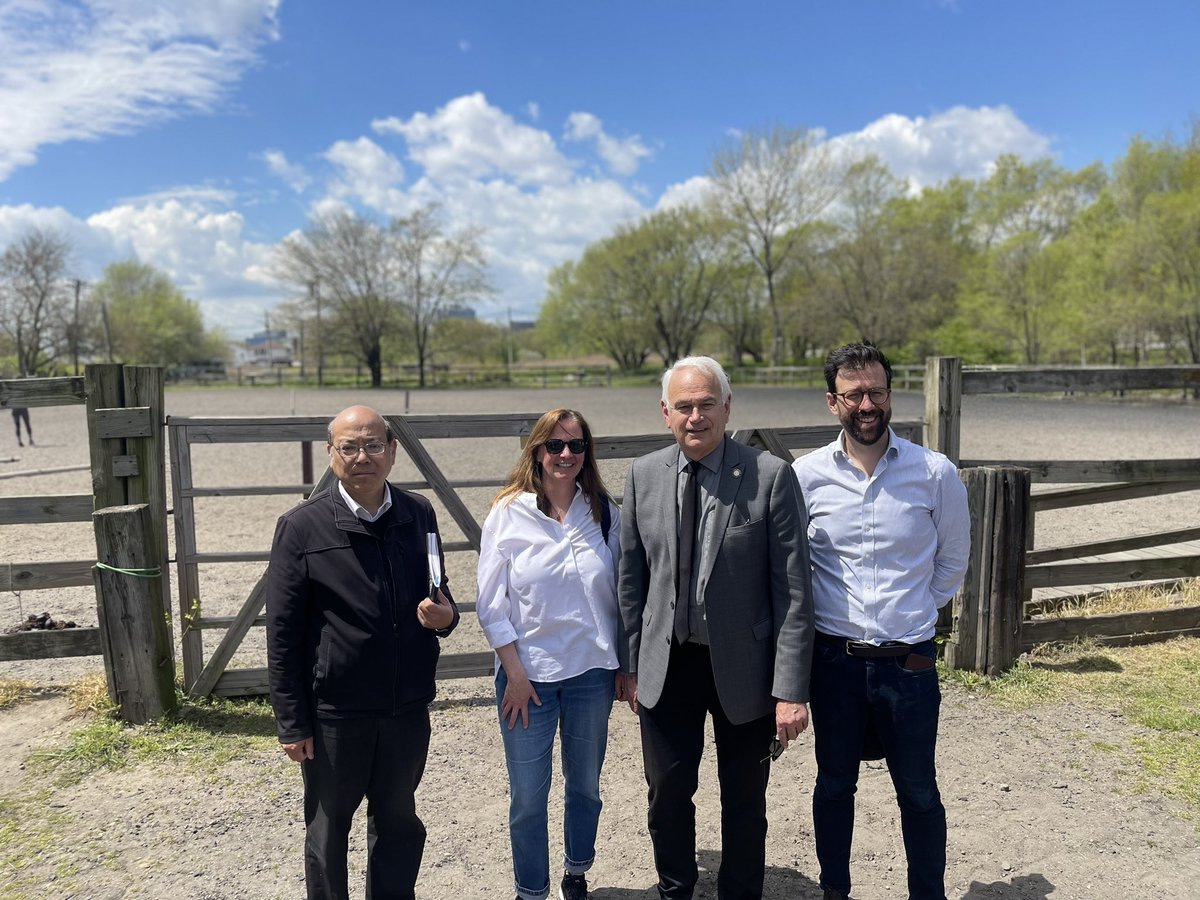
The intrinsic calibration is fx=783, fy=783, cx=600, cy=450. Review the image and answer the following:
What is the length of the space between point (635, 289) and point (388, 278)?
614 inches

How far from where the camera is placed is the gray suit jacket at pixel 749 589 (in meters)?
2.37

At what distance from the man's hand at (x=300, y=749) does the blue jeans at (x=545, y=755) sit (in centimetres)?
60

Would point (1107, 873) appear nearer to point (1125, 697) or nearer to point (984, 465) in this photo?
point (1125, 697)

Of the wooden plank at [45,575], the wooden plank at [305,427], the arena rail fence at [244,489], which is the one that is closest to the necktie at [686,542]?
the arena rail fence at [244,489]

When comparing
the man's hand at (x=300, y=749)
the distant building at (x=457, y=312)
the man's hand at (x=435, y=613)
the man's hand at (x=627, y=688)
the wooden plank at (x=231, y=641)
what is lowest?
the wooden plank at (x=231, y=641)

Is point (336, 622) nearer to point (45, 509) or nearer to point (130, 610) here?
point (130, 610)

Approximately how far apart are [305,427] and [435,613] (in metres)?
2.38

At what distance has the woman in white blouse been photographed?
8.43ft

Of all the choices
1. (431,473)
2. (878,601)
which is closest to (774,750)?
(878,601)

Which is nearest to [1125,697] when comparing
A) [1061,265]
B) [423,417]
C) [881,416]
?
[881,416]

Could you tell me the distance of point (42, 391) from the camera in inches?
169

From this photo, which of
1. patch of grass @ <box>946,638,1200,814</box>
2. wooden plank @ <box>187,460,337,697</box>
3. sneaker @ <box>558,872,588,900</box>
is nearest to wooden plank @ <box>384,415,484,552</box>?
wooden plank @ <box>187,460,337,697</box>

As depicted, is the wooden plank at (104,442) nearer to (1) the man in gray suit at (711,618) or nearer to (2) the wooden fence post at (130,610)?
(2) the wooden fence post at (130,610)

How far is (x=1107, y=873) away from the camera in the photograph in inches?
116
